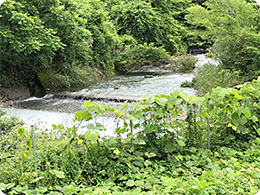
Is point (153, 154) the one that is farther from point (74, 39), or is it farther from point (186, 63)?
point (186, 63)

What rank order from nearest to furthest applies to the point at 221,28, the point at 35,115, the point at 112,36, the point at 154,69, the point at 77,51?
the point at 35,115 → the point at 221,28 → the point at 77,51 → the point at 112,36 → the point at 154,69

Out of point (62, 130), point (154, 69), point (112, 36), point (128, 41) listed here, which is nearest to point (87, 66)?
point (112, 36)

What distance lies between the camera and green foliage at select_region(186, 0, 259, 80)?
318 inches

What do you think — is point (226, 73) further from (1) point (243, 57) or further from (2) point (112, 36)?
(2) point (112, 36)

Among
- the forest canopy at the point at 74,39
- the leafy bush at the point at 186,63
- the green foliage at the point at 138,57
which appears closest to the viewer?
the forest canopy at the point at 74,39

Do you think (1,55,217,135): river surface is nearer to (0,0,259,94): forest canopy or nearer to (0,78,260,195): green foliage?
(0,0,259,94): forest canopy

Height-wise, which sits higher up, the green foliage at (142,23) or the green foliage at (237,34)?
the green foliage at (142,23)

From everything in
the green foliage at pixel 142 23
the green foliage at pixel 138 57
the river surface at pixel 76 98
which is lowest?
the river surface at pixel 76 98

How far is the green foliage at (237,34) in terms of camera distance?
8070 millimetres

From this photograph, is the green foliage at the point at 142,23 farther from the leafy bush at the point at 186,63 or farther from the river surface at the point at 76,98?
the river surface at the point at 76,98

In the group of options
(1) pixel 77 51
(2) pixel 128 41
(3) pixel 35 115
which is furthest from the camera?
(2) pixel 128 41

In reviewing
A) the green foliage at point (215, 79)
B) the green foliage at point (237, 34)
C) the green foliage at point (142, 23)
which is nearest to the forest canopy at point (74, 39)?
the green foliage at point (237, 34)

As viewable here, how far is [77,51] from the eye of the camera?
10602mm

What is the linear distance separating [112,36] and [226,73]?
6338 mm
